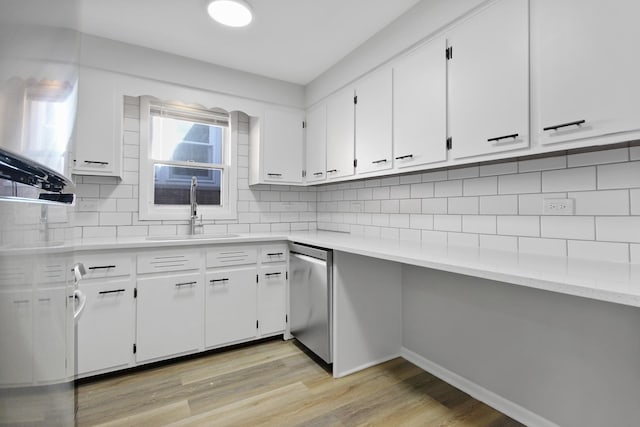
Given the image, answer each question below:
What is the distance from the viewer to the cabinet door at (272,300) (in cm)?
258

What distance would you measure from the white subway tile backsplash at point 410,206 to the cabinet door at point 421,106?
1.17ft

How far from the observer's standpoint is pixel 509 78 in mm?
1479

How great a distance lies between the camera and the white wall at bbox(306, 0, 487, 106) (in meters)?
1.76

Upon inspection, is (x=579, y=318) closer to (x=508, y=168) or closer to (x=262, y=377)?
(x=508, y=168)

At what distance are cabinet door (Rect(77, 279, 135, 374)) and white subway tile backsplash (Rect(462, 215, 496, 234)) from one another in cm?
229

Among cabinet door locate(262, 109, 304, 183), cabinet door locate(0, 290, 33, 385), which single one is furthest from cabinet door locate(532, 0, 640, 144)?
cabinet door locate(262, 109, 304, 183)

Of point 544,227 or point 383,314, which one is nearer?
point 544,227

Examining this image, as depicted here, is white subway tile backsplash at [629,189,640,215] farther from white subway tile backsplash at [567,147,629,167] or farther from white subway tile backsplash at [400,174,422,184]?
white subway tile backsplash at [400,174,422,184]

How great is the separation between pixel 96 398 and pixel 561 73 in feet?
9.78

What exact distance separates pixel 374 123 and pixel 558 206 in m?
1.29

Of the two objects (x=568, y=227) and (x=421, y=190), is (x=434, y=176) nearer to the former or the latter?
(x=421, y=190)

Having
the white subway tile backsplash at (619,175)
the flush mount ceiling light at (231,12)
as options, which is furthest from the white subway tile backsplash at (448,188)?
the flush mount ceiling light at (231,12)

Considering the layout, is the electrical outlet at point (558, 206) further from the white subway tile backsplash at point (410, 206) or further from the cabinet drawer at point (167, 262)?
the cabinet drawer at point (167, 262)

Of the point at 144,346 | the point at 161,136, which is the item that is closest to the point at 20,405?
Result: the point at 144,346
